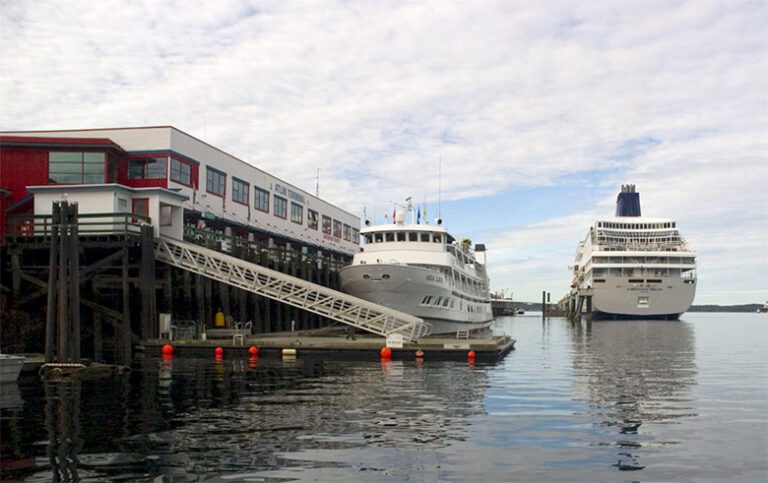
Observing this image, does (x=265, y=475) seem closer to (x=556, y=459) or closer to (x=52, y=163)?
(x=556, y=459)

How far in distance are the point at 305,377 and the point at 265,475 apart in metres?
14.3

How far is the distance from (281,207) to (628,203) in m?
83.3

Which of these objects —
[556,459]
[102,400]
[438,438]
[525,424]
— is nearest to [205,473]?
[438,438]

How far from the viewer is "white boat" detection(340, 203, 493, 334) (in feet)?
143

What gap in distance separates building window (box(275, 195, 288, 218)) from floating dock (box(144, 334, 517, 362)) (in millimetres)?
26218

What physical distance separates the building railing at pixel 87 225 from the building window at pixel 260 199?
59.0 feet

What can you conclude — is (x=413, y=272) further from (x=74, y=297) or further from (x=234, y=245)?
(x=74, y=297)

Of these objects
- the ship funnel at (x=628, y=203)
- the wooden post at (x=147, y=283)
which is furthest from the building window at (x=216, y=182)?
the ship funnel at (x=628, y=203)

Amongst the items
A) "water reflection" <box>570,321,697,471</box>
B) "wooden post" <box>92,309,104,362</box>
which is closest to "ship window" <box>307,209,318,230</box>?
"water reflection" <box>570,321,697,471</box>

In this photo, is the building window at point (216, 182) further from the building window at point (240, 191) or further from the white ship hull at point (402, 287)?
the white ship hull at point (402, 287)

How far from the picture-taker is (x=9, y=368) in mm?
22453

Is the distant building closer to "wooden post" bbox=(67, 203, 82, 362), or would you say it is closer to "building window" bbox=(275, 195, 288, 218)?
"building window" bbox=(275, 195, 288, 218)

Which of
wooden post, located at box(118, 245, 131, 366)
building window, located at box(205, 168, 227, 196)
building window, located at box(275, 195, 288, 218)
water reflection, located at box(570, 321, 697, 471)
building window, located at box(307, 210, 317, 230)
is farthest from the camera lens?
building window, located at box(307, 210, 317, 230)

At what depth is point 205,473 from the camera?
11.9m
